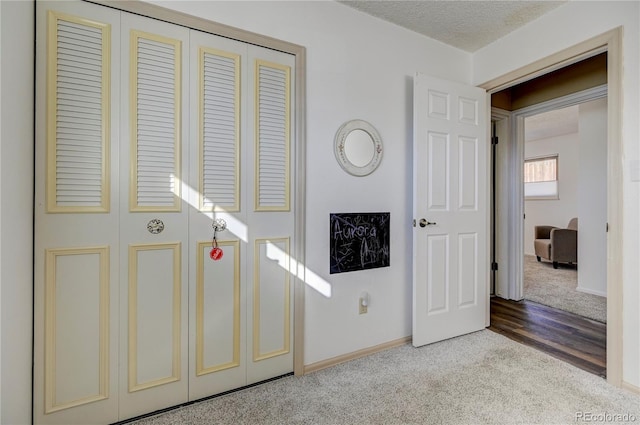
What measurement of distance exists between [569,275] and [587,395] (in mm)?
3754

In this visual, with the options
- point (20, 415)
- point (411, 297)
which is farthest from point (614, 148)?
point (20, 415)

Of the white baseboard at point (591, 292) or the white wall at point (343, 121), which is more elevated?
the white wall at point (343, 121)

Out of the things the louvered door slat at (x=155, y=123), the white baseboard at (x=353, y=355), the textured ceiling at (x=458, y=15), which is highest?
the textured ceiling at (x=458, y=15)

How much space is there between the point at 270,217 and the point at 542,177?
710cm

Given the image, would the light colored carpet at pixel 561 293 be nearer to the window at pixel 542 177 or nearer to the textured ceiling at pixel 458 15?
the window at pixel 542 177

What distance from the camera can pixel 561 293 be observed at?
3.87m

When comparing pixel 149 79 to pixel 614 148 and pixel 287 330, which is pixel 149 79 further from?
pixel 614 148

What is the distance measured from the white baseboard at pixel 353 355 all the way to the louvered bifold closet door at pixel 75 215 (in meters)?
1.13

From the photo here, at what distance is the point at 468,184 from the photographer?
8.70 ft

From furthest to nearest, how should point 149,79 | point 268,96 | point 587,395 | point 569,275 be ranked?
point 569,275, point 268,96, point 587,395, point 149,79

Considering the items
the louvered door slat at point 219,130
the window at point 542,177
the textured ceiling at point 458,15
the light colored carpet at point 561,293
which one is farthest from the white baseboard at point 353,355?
the window at point 542,177

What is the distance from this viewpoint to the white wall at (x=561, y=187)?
6195 mm

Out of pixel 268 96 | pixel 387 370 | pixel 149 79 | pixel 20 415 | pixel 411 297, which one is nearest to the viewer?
pixel 20 415

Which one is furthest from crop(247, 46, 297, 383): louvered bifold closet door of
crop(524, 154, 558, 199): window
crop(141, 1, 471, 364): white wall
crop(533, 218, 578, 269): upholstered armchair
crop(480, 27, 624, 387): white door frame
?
crop(524, 154, 558, 199): window
